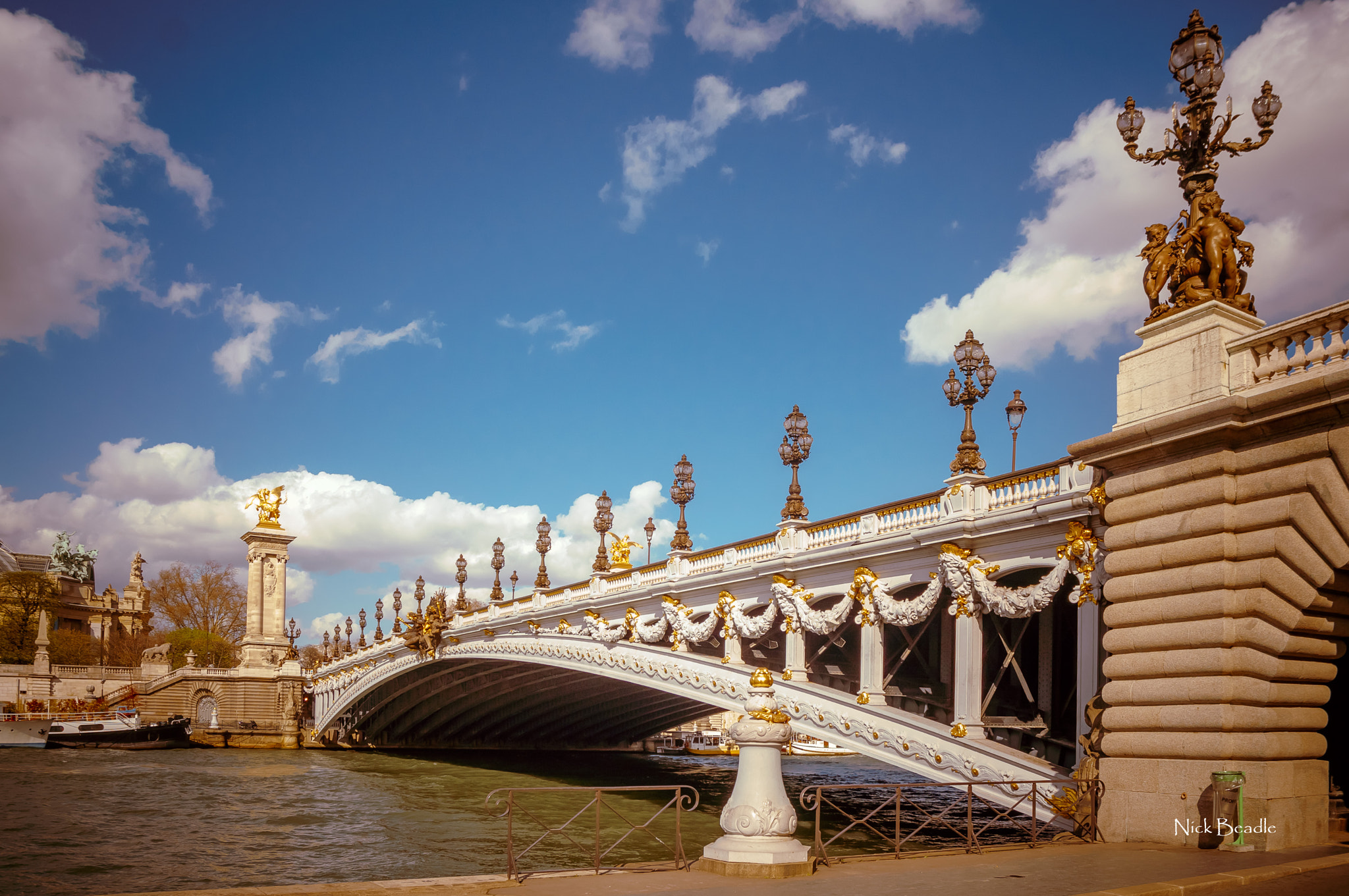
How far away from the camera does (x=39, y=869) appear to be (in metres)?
A: 20.9

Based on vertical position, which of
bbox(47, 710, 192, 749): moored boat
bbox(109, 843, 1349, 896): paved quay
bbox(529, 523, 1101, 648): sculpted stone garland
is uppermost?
bbox(529, 523, 1101, 648): sculpted stone garland

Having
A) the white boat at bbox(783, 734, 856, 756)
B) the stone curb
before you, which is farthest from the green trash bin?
the white boat at bbox(783, 734, 856, 756)

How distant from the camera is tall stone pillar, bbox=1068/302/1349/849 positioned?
1251cm

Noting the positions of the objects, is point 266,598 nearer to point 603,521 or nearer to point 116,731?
point 116,731

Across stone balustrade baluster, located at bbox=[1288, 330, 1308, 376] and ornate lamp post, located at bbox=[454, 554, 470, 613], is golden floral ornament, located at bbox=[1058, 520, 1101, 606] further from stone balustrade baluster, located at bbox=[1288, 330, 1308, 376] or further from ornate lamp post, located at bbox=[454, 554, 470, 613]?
ornate lamp post, located at bbox=[454, 554, 470, 613]

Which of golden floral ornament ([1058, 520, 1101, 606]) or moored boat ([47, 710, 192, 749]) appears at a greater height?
golden floral ornament ([1058, 520, 1101, 606])

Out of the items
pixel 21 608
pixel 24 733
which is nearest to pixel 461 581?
pixel 24 733

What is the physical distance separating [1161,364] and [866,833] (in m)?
15.9

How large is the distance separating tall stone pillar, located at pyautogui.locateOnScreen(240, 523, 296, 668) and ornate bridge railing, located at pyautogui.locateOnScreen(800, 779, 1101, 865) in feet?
153

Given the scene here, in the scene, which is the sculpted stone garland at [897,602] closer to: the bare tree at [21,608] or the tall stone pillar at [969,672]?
the tall stone pillar at [969,672]

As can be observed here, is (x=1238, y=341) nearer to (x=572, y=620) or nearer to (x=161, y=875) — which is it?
(x=161, y=875)

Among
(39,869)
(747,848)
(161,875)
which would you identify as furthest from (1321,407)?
(39,869)

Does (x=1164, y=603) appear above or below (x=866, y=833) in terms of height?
above

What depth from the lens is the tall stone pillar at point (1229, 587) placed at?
1251 centimetres
